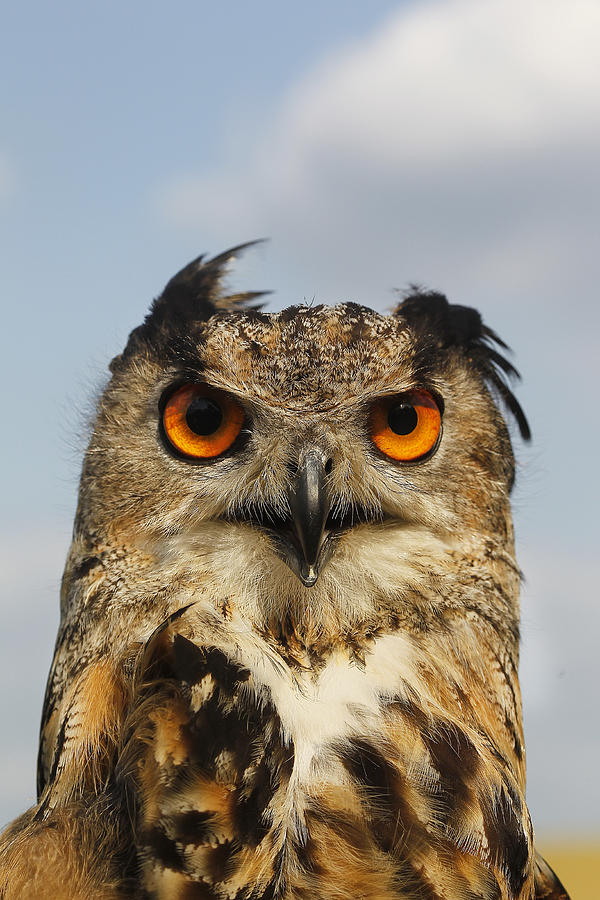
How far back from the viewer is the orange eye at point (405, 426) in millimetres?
2539

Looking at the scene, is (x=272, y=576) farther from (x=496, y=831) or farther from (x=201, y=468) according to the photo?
(x=496, y=831)

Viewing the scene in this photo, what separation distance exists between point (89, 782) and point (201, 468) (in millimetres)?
803

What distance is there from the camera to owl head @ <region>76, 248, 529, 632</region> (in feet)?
7.89

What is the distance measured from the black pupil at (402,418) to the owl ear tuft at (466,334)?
372 mm

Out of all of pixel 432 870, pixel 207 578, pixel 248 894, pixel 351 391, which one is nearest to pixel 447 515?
pixel 351 391

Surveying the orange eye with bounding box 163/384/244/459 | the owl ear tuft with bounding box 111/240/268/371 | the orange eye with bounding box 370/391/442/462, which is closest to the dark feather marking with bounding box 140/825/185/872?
the orange eye with bounding box 163/384/244/459

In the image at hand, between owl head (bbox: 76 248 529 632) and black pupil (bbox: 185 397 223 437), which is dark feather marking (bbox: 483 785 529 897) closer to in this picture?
owl head (bbox: 76 248 529 632)

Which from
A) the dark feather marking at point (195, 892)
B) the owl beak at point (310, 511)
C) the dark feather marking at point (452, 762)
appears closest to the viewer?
the dark feather marking at point (195, 892)

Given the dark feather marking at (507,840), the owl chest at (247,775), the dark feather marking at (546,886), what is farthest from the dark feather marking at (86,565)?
the dark feather marking at (546,886)

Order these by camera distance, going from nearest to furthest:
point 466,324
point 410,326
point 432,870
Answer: point 432,870 < point 410,326 < point 466,324

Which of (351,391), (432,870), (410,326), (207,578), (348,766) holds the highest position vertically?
(410,326)

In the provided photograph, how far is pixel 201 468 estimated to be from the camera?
8.13ft

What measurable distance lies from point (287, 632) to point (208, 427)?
57cm

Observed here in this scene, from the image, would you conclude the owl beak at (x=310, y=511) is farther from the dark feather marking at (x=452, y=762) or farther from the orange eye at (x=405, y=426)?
the dark feather marking at (x=452, y=762)
